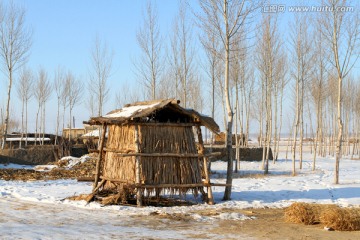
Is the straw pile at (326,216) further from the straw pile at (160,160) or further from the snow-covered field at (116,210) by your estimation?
the straw pile at (160,160)

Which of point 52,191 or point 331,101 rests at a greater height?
point 331,101

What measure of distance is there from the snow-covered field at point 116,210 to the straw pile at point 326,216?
111 cm

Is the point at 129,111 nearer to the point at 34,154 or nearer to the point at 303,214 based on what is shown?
the point at 303,214

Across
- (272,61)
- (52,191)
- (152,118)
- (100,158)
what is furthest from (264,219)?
(272,61)

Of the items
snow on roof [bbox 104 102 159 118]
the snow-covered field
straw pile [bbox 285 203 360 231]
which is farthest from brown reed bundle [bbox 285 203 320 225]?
snow on roof [bbox 104 102 159 118]

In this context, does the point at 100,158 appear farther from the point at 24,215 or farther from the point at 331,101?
the point at 331,101

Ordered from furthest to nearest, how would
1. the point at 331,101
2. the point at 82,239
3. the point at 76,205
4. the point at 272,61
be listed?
the point at 331,101 < the point at 272,61 < the point at 76,205 < the point at 82,239

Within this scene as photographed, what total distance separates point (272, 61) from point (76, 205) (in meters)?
16.2

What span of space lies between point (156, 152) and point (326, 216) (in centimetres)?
477

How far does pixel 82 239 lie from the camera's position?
25.7 feet

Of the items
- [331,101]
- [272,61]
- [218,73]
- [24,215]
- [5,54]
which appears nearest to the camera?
[24,215]

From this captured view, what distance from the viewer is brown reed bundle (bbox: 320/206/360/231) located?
9.14 metres

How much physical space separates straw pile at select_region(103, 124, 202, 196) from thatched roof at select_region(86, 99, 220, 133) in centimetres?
35

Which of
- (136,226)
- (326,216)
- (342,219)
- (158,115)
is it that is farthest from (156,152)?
(342,219)
